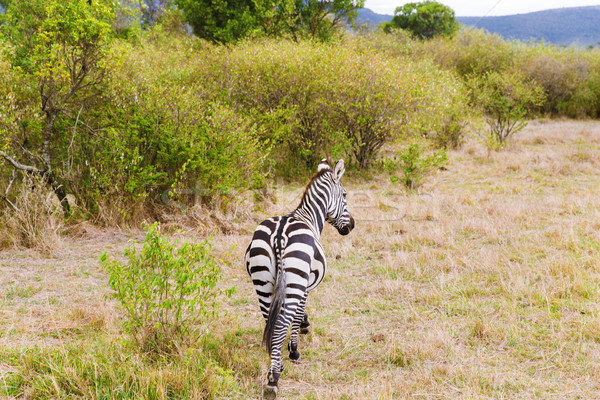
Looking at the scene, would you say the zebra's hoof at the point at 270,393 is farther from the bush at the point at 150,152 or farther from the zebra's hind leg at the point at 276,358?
the bush at the point at 150,152

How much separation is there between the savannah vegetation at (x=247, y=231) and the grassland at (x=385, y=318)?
26mm

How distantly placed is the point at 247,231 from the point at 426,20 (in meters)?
50.4

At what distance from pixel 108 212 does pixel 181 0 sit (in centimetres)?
1918

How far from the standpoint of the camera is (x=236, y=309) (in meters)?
5.14

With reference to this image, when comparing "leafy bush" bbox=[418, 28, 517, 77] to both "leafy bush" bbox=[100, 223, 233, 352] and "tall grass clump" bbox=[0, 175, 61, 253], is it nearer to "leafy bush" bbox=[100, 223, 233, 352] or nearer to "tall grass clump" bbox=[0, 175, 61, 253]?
"tall grass clump" bbox=[0, 175, 61, 253]

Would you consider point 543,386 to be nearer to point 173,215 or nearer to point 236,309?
point 236,309

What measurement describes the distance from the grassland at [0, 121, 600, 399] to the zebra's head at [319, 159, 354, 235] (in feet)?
3.24

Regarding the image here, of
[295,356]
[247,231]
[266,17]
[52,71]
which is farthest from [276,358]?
[266,17]

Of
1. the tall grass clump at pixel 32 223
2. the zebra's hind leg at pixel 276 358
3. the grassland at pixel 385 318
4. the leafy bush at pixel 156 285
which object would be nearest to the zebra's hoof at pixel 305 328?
the grassland at pixel 385 318

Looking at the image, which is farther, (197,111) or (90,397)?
(197,111)

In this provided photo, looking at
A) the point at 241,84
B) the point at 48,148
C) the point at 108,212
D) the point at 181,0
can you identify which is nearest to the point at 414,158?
the point at 241,84

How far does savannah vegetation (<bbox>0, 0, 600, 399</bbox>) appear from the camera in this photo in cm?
358

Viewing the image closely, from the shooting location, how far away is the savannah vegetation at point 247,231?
11.8ft

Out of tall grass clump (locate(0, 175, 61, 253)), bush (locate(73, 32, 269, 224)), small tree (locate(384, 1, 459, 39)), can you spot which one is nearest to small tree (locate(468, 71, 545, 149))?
bush (locate(73, 32, 269, 224))
